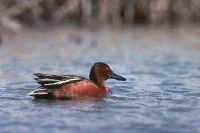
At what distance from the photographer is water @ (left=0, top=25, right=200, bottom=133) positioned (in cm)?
697

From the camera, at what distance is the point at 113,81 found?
10938mm

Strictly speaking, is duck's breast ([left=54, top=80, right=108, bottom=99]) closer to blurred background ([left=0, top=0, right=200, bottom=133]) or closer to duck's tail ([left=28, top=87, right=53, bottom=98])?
duck's tail ([left=28, top=87, right=53, bottom=98])

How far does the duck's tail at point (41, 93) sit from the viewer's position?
27.9 feet

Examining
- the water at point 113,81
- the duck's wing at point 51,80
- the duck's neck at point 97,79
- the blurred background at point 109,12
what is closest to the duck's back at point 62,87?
the duck's wing at point 51,80

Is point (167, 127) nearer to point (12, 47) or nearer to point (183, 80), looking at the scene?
point (183, 80)

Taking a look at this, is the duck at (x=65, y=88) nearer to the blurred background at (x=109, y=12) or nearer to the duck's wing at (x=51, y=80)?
the duck's wing at (x=51, y=80)

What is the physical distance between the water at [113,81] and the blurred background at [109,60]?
11mm

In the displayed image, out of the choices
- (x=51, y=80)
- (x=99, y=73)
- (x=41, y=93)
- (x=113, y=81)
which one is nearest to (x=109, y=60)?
(x=113, y=81)

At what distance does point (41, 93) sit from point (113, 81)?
267cm

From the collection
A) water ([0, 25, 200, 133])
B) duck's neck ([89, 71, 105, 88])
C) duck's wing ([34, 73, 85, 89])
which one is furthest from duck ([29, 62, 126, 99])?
A: duck's neck ([89, 71, 105, 88])

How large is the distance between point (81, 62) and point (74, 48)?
239 cm

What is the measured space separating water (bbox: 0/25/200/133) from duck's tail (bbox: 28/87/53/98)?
0.10 m

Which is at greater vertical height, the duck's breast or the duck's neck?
the duck's neck

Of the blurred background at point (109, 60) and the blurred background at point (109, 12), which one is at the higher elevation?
the blurred background at point (109, 12)
